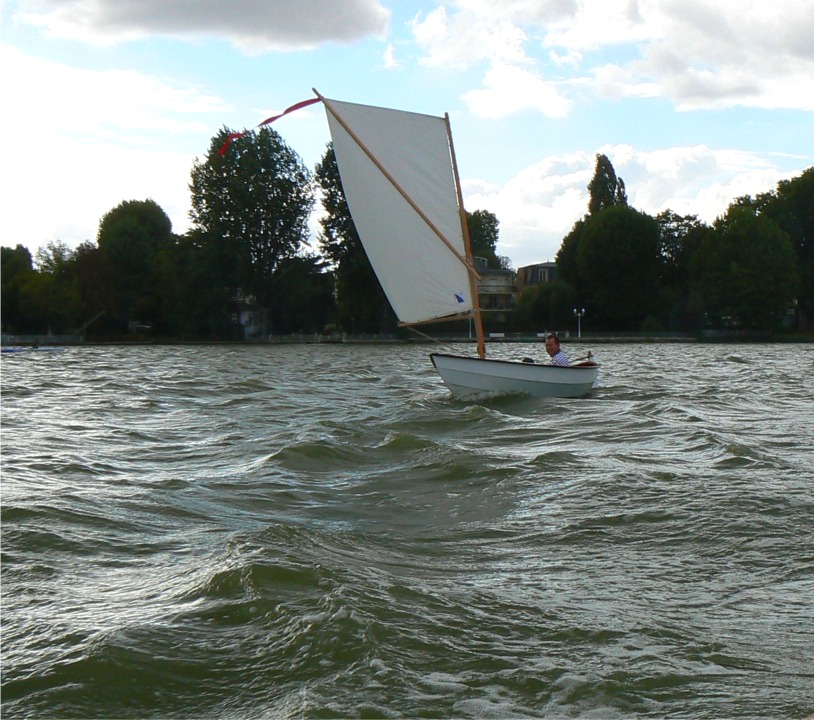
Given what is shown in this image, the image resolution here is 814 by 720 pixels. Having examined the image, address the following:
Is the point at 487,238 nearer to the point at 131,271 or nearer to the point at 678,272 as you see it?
the point at 678,272

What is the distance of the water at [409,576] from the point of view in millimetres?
4488

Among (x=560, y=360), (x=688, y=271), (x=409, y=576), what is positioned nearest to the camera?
(x=409, y=576)

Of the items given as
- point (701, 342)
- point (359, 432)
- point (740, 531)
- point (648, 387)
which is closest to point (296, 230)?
point (701, 342)

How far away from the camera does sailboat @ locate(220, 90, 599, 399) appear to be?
20375mm

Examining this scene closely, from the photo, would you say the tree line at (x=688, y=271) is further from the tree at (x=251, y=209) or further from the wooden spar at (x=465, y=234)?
the wooden spar at (x=465, y=234)

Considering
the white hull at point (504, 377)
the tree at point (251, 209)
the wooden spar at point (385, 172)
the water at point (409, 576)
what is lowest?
the water at point (409, 576)

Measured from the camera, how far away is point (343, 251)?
79.4m

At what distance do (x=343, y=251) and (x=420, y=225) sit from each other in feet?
195

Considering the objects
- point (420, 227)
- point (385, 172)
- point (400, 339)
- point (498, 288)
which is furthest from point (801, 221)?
point (385, 172)

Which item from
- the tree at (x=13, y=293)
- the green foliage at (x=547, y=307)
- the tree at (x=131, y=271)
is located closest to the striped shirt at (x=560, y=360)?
the tree at (x=13, y=293)

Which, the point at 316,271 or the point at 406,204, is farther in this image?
the point at 316,271

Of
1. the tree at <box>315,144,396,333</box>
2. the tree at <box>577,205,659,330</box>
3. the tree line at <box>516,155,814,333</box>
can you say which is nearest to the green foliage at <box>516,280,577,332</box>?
the tree line at <box>516,155,814,333</box>

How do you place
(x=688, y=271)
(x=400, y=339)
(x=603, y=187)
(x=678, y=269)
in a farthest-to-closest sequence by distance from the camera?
(x=603, y=187)
(x=678, y=269)
(x=688, y=271)
(x=400, y=339)

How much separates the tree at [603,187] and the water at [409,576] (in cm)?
8823
